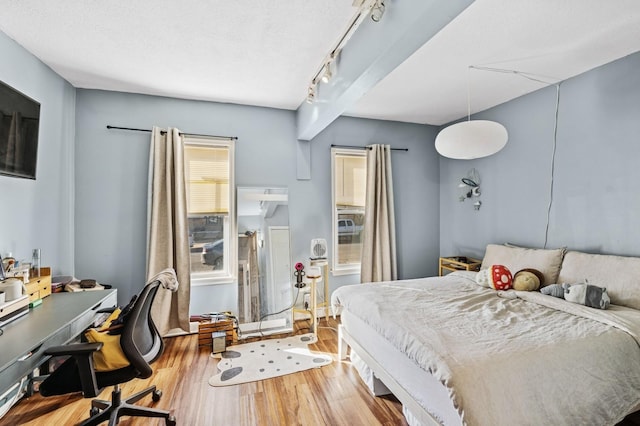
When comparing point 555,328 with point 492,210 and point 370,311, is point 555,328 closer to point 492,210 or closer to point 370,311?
point 370,311

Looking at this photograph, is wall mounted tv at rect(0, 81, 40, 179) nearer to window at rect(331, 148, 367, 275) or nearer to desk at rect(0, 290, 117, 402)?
desk at rect(0, 290, 117, 402)

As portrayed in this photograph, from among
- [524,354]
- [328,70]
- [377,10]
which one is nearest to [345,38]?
[328,70]

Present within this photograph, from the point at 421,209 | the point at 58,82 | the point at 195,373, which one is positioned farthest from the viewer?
the point at 421,209

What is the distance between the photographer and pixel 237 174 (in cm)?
350

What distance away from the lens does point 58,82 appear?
2705mm

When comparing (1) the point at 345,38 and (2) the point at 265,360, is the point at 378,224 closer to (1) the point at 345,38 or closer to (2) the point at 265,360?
(2) the point at 265,360

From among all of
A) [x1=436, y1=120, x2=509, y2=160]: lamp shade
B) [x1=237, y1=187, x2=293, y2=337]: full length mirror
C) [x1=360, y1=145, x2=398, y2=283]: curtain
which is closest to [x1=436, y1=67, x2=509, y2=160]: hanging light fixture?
[x1=436, y1=120, x2=509, y2=160]: lamp shade

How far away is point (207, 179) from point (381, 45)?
96.8 inches

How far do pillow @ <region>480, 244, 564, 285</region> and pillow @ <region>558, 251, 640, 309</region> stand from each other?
0.07m

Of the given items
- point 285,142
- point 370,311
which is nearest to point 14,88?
point 285,142

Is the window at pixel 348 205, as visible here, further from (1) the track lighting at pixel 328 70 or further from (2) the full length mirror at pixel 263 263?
(1) the track lighting at pixel 328 70

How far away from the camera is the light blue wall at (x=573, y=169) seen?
96.4 inches

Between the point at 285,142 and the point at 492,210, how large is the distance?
8.77 feet

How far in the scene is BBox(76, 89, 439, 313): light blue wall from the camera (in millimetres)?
3055
